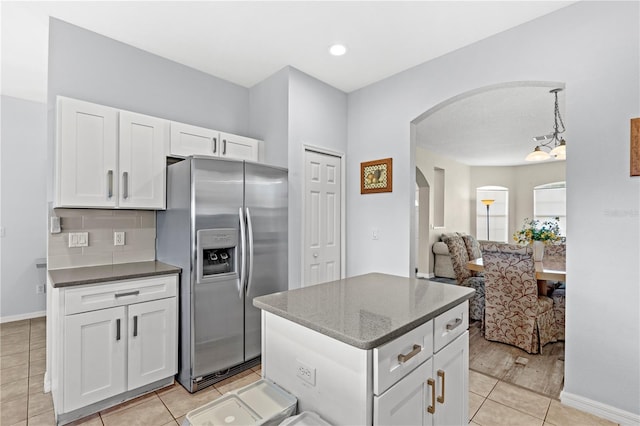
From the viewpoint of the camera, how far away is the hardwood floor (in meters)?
2.44

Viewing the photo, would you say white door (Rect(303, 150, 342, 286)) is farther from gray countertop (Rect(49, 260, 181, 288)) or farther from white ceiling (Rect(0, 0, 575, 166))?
gray countertop (Rect(49, 260, 181, 288))

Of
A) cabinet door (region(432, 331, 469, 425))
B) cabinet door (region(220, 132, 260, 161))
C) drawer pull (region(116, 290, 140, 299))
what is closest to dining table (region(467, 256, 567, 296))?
cabinet door (region(432, 331, 469, 425))

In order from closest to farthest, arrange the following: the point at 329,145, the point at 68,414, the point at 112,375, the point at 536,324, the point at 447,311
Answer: the point at 447,311
the point at 68,414
the point at 112,375
the point at 536,324
the point at 329,145

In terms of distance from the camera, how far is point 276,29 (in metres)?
2.49

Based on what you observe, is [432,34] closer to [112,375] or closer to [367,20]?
[367,20]

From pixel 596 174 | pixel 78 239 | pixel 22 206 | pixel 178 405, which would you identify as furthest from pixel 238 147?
pixel 22 206

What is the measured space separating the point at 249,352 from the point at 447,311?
1831 mm

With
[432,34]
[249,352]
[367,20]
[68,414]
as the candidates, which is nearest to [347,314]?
[249,352]

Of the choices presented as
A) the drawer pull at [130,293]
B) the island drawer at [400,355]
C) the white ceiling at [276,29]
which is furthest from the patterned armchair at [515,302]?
the drawer pull at [130,293]

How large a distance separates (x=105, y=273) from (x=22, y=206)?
2.78 metres

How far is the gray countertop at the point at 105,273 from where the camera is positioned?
1995 mm

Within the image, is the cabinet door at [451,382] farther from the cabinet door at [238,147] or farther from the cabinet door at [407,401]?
the cabinet door at [238,147]

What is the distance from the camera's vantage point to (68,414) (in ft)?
6.42

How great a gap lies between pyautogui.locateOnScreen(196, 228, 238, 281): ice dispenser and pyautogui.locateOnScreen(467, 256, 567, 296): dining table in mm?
2625
